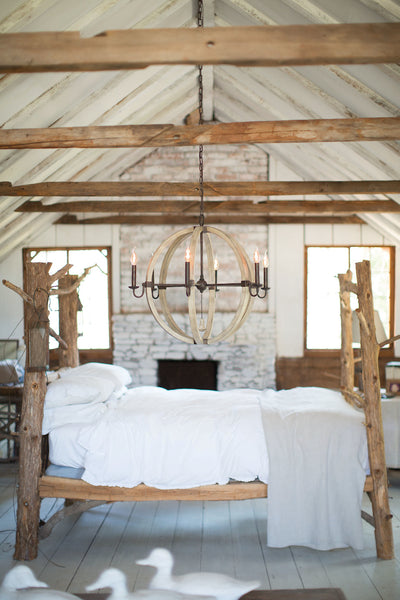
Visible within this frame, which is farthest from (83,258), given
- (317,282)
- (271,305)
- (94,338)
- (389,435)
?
(389,435)

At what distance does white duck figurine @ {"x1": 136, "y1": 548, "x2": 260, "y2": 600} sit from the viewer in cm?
314

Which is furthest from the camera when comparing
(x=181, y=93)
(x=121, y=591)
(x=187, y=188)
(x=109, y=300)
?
(x=109, y=300)

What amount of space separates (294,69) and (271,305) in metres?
4.10

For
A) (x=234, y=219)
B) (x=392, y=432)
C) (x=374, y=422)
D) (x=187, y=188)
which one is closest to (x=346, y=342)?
(x=392, y=432)

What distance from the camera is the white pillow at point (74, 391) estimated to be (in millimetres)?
3854

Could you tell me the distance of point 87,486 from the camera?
3705 mm

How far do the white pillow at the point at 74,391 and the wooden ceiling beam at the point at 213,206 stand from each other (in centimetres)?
288

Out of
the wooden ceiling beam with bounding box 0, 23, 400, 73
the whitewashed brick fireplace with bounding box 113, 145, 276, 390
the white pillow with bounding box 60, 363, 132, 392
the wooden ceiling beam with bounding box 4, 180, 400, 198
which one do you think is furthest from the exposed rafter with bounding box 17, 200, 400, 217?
the wooden ceiling beam with bounding box 0, 23, 400, 73

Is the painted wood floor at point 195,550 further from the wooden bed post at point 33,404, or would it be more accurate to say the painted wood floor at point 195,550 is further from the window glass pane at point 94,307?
the window glass pane at point 94,307

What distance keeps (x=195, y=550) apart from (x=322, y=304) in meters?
5.14

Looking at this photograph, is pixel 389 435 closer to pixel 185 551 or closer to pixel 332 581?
pixel 332 581

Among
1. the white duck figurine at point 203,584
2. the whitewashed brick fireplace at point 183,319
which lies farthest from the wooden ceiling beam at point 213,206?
the white duck figurine at point 203,584

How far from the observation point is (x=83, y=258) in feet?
27.3

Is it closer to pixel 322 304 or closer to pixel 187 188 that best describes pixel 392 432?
pixel 187 188
